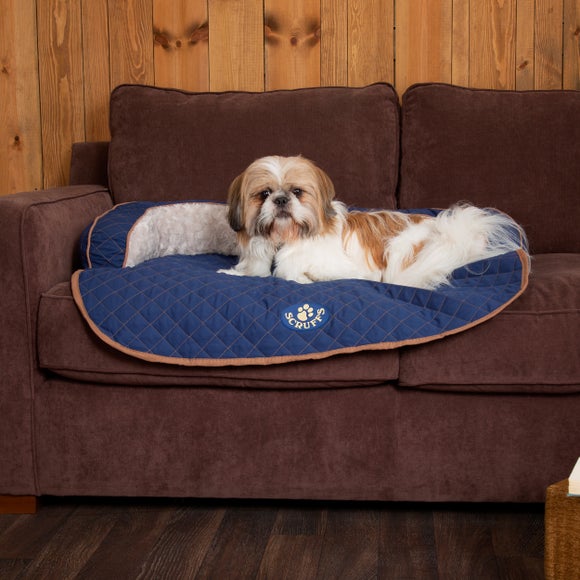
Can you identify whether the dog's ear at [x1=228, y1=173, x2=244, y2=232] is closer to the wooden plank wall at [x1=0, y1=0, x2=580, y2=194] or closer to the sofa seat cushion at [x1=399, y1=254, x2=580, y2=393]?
the sofa seat cushion at [x1=399, y1=254, x2=580, y2=393]

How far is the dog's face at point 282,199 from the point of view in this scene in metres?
2.34

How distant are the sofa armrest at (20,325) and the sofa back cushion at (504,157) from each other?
128 cm

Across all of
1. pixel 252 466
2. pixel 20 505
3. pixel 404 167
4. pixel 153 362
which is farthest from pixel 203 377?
pixel 404 167

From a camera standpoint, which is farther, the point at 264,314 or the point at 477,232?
the point at 477,232

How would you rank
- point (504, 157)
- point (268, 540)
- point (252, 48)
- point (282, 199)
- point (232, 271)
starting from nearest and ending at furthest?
point (268, 540) → point (282, 199) → point (232, 271) → point (504, 157) → point (252, 48)

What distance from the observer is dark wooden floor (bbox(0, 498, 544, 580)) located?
1.80 m

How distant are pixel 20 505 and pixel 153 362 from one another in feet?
1.75

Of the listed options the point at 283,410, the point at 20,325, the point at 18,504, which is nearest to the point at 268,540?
the point at 283,410

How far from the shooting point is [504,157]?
279 centimetres

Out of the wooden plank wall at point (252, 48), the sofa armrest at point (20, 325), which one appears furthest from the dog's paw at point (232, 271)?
the wooden plank wall at point (252, 48)

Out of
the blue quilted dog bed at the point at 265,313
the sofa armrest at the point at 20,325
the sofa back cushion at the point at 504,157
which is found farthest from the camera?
the sofa back cushion at the point at 504,157

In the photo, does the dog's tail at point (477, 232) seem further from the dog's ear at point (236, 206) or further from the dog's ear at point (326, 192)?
the dog's ear at point (236, 206)

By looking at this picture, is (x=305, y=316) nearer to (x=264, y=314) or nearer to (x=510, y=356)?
(x=264, y=314)

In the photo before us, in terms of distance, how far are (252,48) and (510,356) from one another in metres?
1.87
